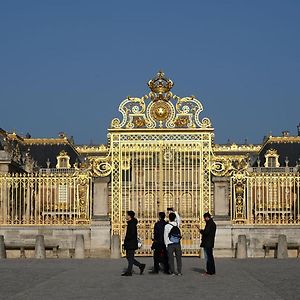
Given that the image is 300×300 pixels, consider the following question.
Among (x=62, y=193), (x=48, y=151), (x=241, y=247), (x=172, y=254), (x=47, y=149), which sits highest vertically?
(x=47, y=149)

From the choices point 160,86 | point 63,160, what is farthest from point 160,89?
point 63,160

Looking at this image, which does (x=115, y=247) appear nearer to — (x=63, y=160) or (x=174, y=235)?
(x=174, y=235)

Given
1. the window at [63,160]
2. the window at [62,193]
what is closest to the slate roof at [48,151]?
the window at [63,160]

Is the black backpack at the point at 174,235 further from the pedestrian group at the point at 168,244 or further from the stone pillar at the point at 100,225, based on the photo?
the stone pillar at the point at 100,225

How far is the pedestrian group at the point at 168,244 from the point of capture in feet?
65.7

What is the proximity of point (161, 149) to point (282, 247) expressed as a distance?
15.8 ft

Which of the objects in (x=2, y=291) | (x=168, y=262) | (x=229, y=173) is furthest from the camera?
(x=229, y=173)

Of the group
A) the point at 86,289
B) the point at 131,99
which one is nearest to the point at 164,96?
the point at 131,99

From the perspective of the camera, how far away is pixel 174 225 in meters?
20.7

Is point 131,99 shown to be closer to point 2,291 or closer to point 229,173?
point 229,173

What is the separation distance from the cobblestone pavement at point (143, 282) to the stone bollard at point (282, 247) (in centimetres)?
201

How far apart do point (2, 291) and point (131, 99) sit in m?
12.8

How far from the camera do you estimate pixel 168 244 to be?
20594 millimetres

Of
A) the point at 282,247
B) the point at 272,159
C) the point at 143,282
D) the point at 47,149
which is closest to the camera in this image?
the point at 143,282
